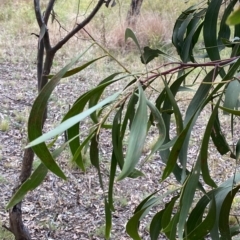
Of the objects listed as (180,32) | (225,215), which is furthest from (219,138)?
(180,32)

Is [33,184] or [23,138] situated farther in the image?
[23,138]

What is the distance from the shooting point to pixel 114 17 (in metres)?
4.17

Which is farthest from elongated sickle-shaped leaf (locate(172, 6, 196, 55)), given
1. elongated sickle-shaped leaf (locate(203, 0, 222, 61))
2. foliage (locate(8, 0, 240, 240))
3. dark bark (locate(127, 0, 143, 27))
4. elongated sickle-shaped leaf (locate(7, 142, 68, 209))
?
dark bark (locate(127, 0, 143, 27))

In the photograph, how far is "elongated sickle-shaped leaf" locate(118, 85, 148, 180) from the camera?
0.37m

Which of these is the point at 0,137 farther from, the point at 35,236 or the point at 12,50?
the point at 12,50

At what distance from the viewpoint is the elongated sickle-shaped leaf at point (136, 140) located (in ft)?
1.21

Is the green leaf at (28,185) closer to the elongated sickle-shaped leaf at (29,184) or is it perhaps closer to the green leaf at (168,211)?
the elongated sickle-shaped leaf at (29,184)

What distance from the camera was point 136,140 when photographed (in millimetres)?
402

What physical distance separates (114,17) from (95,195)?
2.74 metres

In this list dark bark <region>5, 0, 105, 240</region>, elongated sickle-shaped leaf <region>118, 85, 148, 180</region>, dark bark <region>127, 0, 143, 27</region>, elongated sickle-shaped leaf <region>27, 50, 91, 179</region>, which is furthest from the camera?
dark bark <region>127, 0, 143, 27</region>

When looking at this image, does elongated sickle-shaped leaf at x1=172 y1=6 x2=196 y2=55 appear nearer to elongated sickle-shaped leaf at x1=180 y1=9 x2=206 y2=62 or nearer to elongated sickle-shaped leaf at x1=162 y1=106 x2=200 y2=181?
elongated sickle-shaped leaf at x1=180 y1=9 x2=206 y2=62

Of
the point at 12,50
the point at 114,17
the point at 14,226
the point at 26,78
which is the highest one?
the point at 114,17

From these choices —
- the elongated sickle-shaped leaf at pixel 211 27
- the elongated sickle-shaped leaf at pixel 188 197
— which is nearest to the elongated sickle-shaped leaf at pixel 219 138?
the elongated sickle-shaped leaf at pixel 211 27

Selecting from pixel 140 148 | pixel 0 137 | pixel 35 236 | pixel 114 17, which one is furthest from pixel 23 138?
pixel 114 17
